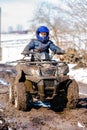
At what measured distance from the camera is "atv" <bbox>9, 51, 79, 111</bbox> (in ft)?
34.2

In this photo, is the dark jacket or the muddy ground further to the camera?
the dark jacket

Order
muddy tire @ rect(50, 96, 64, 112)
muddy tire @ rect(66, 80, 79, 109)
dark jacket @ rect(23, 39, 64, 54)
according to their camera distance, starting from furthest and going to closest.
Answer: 1. dark jacket @ rect(23, 39, 64, 54)
2. muddy tire @ rect(50, 96, 64, 112)
3. muddy tire @ rect(66, 80, 79, 109)

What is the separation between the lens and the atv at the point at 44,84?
10422mm

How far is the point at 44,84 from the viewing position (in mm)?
10344

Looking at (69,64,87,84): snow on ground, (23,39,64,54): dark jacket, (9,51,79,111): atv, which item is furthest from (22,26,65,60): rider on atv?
(69,64,87,84): snow on ground

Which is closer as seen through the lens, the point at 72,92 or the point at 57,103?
the point at 72,92

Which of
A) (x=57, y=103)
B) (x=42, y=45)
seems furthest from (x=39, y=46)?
(x=57, y=103)

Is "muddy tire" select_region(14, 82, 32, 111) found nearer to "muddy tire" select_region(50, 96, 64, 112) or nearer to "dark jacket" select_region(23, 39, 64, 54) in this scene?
"muddy tire" select_region(50, 96, 64, 112)

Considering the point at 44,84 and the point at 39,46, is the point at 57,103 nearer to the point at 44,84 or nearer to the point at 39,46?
the point at 44,84

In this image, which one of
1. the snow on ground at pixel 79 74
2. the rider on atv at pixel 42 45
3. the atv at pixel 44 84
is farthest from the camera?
the snow on ground at pixel 79 74

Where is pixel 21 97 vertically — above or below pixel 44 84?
below

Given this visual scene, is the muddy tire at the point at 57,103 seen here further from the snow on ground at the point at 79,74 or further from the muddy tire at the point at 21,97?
the snow on ground at the point at 79,74

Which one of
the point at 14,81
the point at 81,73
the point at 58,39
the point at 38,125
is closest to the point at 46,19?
the point at 58,39

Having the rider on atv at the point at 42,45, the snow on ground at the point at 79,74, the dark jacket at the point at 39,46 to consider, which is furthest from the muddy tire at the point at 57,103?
the snow on ground at the point at 79,74
